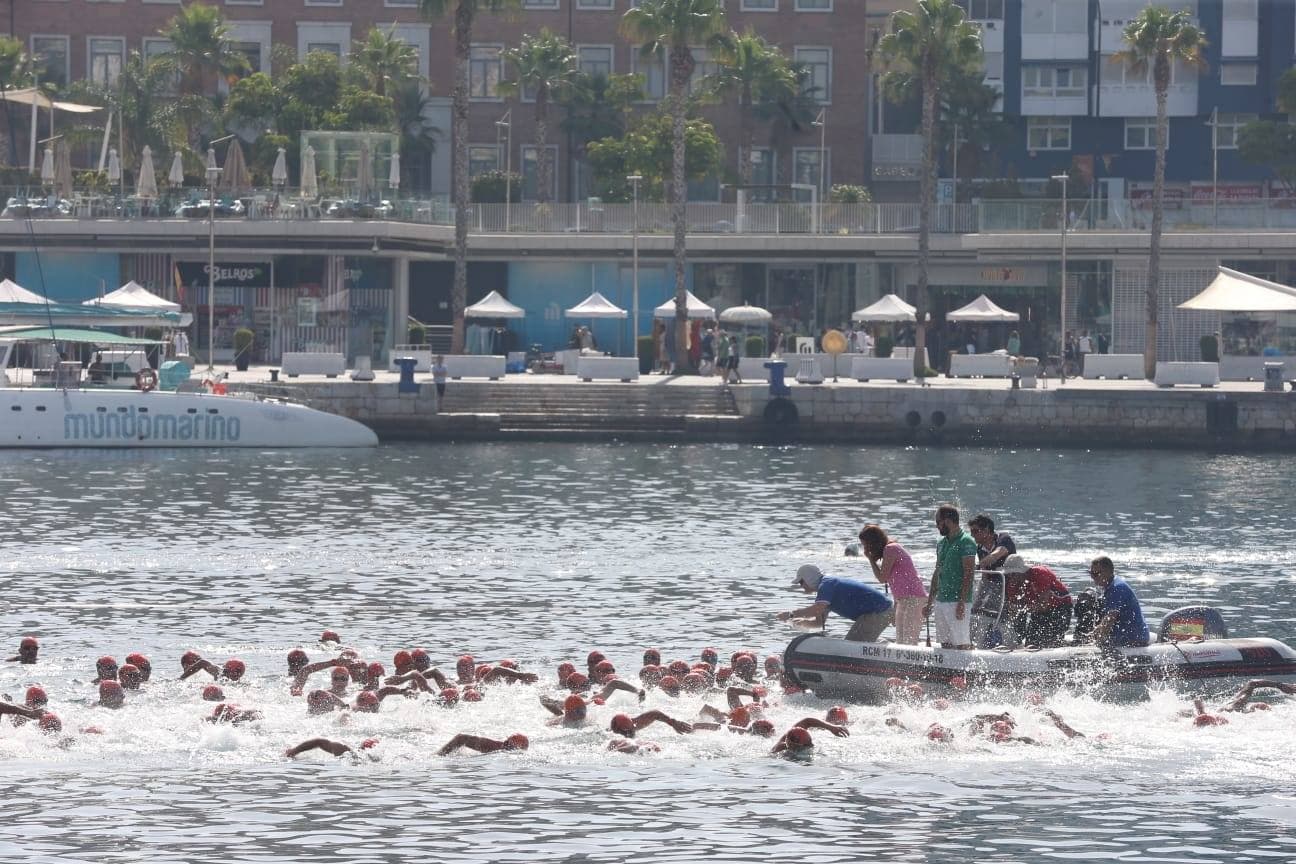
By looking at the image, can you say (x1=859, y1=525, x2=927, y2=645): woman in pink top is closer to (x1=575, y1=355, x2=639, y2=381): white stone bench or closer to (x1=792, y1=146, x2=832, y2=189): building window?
(x1=575, y1=355, x2=639, y2=381): white stone bench

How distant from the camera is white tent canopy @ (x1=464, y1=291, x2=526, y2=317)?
70562 mm

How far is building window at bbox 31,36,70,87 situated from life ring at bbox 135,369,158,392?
37.9 m

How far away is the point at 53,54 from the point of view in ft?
298

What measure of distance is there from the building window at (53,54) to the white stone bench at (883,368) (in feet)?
138

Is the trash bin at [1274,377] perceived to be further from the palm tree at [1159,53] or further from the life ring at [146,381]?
the life ring at [146,381]

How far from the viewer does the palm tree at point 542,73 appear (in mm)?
89750

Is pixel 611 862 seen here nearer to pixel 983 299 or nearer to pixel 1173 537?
pixel 1173 537

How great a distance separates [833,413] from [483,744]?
39084mm

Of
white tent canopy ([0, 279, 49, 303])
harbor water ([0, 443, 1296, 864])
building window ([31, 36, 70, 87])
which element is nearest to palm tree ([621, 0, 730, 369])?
harbor water ([0, 443, 1296, 864])

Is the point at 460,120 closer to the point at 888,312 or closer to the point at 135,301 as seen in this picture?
the point at 135,301

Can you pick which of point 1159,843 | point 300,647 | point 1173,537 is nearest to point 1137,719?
point 1159,843

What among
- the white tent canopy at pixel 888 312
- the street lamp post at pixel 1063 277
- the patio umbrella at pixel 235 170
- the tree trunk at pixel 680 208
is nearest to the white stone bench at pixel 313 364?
the patio umbrella at pixel 235 170

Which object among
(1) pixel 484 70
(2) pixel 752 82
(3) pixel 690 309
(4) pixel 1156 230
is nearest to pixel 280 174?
(3) pixel 690 309

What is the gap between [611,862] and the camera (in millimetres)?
18266
